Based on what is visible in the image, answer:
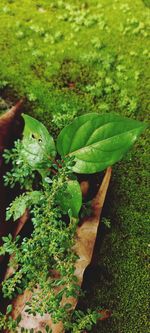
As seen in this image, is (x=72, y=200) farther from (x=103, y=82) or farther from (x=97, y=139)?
(x=103, y=82)

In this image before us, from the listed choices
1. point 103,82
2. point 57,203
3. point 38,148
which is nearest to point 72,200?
point 57,203

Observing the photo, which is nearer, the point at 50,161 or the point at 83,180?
the point at 50,161

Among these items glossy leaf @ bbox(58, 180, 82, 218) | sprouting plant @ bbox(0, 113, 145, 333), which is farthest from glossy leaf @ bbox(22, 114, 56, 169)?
glossy leaf @ bbox(58, 180, 82, 218)

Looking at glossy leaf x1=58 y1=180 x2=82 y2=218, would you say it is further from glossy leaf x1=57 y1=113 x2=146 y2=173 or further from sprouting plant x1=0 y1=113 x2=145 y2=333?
glossy leaf x1=57 y1=113 x2=146 y2=173

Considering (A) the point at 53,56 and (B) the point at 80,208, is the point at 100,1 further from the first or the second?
(B) the point at 80,208

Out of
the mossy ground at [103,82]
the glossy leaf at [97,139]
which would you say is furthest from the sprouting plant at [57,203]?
the mossy ground at [103,82]

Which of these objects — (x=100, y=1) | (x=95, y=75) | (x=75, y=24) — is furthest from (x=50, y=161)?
(x=100, y=1)
